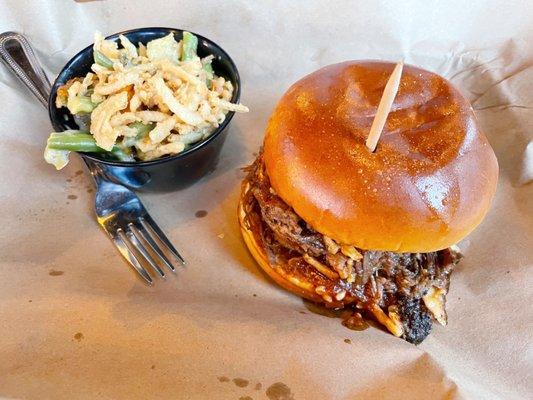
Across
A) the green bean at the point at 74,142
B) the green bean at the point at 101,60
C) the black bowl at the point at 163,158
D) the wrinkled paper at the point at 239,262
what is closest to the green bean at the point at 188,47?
the black bowl at the point at 163,158

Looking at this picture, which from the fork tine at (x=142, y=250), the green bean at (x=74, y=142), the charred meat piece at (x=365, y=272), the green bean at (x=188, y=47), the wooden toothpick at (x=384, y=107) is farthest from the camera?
the green bean at (x=188, y=47)

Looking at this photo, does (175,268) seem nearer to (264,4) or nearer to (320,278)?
(320,278)

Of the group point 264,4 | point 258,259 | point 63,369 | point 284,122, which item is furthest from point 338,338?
point 264,4

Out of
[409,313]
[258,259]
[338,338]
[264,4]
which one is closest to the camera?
[338,338]

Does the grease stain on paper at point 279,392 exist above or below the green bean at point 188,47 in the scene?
below

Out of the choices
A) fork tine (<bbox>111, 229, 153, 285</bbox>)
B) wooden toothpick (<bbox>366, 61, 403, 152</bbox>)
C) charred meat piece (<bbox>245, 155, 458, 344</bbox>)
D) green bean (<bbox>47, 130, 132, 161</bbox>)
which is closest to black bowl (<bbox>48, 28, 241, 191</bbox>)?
green bean (<bbox>47, 130, 132, 161</bbox>)

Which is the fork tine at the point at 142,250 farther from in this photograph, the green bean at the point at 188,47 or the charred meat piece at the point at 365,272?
the green bean at the point at 188,47
